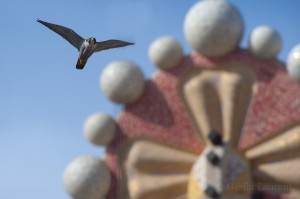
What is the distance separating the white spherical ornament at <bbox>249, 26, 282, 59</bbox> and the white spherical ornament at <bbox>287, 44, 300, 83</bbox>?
1.75 feet

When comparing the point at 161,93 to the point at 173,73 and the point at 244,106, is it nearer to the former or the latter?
the point at 173,73

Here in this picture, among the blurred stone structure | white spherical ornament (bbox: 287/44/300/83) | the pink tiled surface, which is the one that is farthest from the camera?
the pink tiled surface

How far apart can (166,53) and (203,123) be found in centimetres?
158

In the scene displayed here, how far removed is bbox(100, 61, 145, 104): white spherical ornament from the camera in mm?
10633

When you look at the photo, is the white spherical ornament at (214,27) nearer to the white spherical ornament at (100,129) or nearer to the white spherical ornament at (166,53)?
the white spherical ornament at (166,53)

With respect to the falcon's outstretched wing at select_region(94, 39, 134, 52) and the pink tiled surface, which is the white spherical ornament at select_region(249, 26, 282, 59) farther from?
the falcon's outstretched wing at select_region(94, 39, 134, 52)

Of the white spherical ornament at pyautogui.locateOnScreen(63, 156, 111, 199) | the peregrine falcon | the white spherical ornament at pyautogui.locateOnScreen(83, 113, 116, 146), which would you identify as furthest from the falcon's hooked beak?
the white spherical ornament at pyautogui.locateOnScreen(63, 156, 111, 199)

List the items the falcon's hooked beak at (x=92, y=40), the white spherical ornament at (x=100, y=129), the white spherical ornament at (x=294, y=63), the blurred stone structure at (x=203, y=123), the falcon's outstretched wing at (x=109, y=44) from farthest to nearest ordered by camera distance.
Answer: the white spherical ornament at (x=100, y=129) → the blurred stone structure at (x=203, y=123) → the white spherical ornament at (x=294, y=63) → the falcon's outstretched wing at (x=109, y=44) → the falcon's hooked beak at (x=92, y=40)

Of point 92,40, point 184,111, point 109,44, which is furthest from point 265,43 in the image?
point 92,40

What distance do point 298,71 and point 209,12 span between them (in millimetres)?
1968

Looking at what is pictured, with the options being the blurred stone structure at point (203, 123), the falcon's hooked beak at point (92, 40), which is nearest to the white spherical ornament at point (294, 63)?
the blurred stone structure at point (203, 123)

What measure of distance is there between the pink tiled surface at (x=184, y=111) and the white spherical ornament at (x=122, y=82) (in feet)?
0.85

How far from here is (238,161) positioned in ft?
31.9

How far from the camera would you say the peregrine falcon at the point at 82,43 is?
7.99 metres
